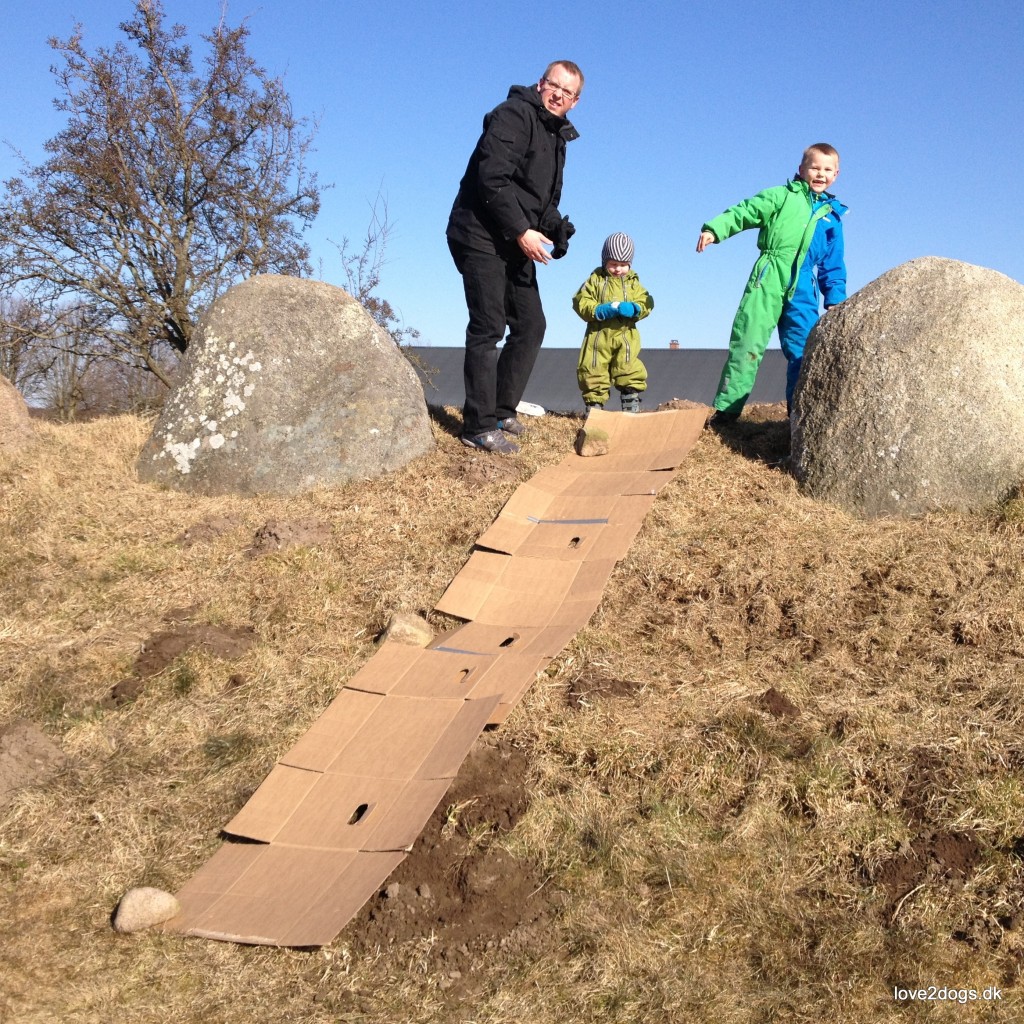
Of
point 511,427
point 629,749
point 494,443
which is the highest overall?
point 511,427

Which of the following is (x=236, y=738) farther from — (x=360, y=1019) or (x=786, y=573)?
(x=786, y=573)

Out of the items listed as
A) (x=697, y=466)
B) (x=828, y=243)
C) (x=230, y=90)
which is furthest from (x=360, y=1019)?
(x=230, y=90)

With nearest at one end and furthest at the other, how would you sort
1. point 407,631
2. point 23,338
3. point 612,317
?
1. point 407,631
2. point 612,317
3. point 23,338

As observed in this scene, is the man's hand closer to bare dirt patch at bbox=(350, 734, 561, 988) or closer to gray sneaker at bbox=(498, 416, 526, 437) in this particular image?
gray sneaker at bbox=(498, 416, 526, 437)

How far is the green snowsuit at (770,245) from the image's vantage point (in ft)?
22.9

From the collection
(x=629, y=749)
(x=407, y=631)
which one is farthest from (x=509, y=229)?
(x=629, y=749)

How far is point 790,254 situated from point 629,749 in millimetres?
4334

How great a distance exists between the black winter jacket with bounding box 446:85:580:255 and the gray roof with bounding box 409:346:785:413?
23.2 ft

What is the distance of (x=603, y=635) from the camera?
491 cm

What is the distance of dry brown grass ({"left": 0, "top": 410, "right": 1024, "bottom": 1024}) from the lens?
10.1ft

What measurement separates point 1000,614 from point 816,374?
215 centimetres

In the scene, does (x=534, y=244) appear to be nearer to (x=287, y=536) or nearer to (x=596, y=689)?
(x=287, y=536)

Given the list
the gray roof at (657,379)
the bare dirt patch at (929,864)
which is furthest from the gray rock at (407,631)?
the gray roof at (657,379)

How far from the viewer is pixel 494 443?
23.5ft
